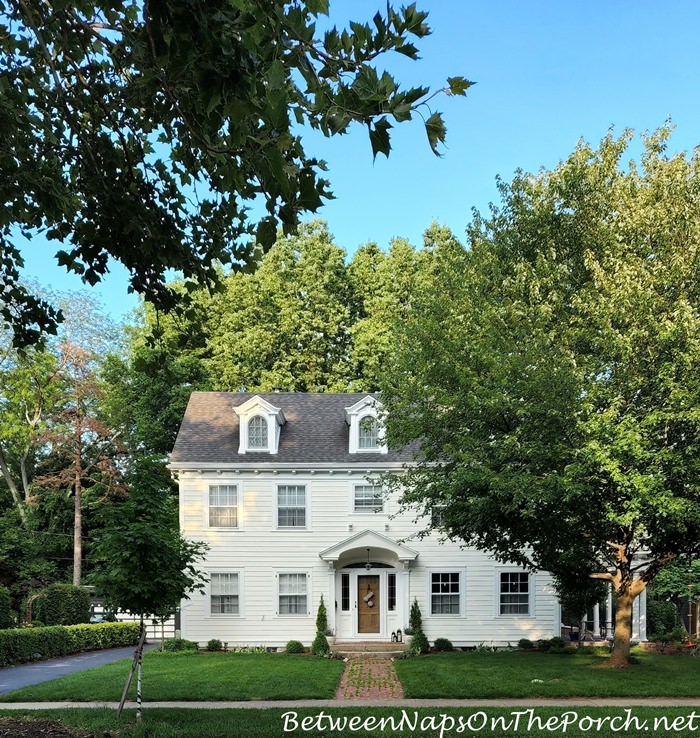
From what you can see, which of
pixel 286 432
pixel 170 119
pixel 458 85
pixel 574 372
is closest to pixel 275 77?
pixel 458 85

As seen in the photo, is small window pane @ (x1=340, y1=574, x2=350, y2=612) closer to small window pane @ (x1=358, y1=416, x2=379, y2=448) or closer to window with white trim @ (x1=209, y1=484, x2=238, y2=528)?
window with white trim @ (x1=209, y1=484, x2=238, y2=528)

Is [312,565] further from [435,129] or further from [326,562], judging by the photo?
[435,129]

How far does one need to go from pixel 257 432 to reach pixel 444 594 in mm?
7444

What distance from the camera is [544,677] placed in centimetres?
1620

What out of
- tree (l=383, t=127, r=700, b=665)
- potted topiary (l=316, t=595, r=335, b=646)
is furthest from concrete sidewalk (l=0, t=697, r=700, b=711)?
potted topiary (l=316, t=595, r=335, b=646)

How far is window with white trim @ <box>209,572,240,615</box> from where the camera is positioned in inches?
968

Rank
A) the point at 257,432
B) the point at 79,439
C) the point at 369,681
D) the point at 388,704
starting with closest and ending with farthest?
the point at 388,704 → the point at 369,681 → the point at 257,432 → the point at 79,439

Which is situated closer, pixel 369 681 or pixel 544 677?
pixel 544 677

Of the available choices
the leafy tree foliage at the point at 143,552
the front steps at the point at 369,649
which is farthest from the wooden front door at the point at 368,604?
the leafy tree foliage at the point at 143,552

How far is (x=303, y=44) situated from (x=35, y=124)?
420 cm

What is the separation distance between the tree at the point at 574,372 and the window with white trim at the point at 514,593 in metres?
6.54

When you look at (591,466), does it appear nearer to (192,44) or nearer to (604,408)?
(604,408)

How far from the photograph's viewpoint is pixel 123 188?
7.64m

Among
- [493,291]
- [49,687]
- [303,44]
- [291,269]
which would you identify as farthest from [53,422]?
[303,44]
